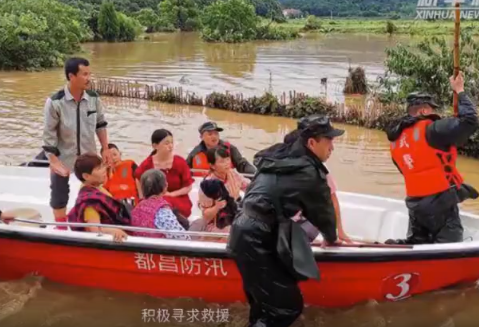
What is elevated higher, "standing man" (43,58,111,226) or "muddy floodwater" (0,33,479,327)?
"standing man" (43,58,111,226)

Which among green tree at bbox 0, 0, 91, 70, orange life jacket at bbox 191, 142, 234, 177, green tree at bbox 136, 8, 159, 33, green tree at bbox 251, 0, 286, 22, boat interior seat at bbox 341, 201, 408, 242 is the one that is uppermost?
green tree at bbox 251, 0, 286, 22

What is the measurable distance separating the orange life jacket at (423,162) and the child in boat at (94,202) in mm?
2189

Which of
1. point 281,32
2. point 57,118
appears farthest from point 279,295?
point 281,32

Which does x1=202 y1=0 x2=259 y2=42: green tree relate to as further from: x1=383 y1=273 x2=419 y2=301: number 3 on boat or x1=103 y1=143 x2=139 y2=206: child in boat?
x1=383 y1=273 x2=419 y2=301: number 3 on boat

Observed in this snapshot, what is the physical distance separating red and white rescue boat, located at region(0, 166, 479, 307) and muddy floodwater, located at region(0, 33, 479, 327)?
139 millimetres

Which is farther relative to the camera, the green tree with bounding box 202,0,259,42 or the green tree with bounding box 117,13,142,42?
the green tree with bounding box 117,13,142,42

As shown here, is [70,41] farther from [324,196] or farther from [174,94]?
[324,196]

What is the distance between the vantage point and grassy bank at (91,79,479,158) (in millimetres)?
12641

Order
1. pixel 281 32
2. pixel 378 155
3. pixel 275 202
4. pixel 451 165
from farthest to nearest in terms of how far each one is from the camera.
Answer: pixel 281 32 → pixel 378 155 → pixel 451 165 → pixel 275 202

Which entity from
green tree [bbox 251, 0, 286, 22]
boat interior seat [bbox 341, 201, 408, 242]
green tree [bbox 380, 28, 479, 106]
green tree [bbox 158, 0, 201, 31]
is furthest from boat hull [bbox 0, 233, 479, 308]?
green tree [bbox 251, 0, 286, 22]

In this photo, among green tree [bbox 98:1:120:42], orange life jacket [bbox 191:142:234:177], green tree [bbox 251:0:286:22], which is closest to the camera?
orange life jacket [bbox 191:142:234:177]

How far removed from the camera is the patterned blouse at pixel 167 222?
4.48 metres

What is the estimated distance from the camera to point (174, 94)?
16969mm

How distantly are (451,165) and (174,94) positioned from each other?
13207 millimetres
